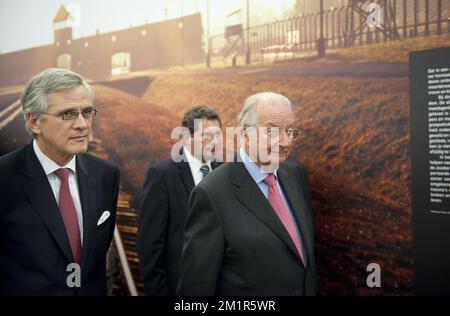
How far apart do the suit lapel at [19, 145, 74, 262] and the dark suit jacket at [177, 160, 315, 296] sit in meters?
0.54

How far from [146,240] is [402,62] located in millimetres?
2208

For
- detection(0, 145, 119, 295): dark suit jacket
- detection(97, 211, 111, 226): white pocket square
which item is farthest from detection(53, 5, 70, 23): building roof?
detection(97, 211, 111, 226): white pocket square

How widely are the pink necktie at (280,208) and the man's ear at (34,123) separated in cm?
107

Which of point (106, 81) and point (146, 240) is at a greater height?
point (106, 81)

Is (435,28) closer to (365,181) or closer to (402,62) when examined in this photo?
(402,62)

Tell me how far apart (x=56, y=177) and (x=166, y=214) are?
2.99ft

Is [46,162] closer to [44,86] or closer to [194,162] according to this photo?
[44,86]

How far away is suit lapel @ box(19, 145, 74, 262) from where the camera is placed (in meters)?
1.83

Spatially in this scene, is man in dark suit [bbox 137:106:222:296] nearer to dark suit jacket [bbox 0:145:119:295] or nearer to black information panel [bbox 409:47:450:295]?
dark suit jacket [bbox 0:145:119:295]

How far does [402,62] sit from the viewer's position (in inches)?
121

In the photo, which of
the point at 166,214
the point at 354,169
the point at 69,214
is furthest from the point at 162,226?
the point at 354,169

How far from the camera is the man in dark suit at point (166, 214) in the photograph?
9.02 ft

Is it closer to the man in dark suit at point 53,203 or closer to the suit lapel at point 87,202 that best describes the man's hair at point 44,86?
the man in dark suit at point 53,203

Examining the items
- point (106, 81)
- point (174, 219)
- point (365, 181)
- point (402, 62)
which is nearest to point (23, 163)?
point (174, 219)
